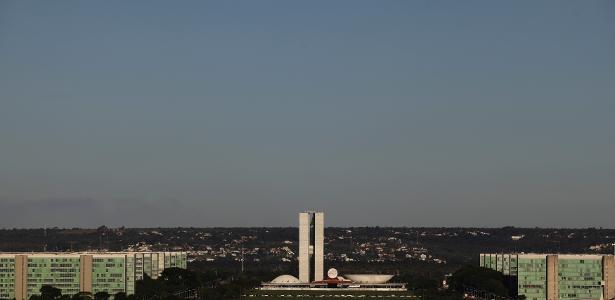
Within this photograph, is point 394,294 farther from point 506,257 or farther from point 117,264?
point 117,264

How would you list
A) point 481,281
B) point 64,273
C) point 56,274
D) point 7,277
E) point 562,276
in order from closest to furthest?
1. point 56,274
2. point 64,273
3. point 7,277
4. point 562,276
5. point 481,281

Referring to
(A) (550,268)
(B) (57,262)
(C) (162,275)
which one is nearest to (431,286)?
(A) (550,268)

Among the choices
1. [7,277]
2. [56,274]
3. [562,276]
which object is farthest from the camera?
[562,276]

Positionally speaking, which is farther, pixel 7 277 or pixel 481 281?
pixel 481 281


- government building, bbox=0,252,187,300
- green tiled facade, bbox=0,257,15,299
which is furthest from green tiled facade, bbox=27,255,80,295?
green tiled facade, bbox=0,257,15,299

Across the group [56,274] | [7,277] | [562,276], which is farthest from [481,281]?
[7,277]

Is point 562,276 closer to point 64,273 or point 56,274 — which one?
point 64,273

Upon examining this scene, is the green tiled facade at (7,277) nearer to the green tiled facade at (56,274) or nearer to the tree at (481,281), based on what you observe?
the green tiled facade at (56,274)
